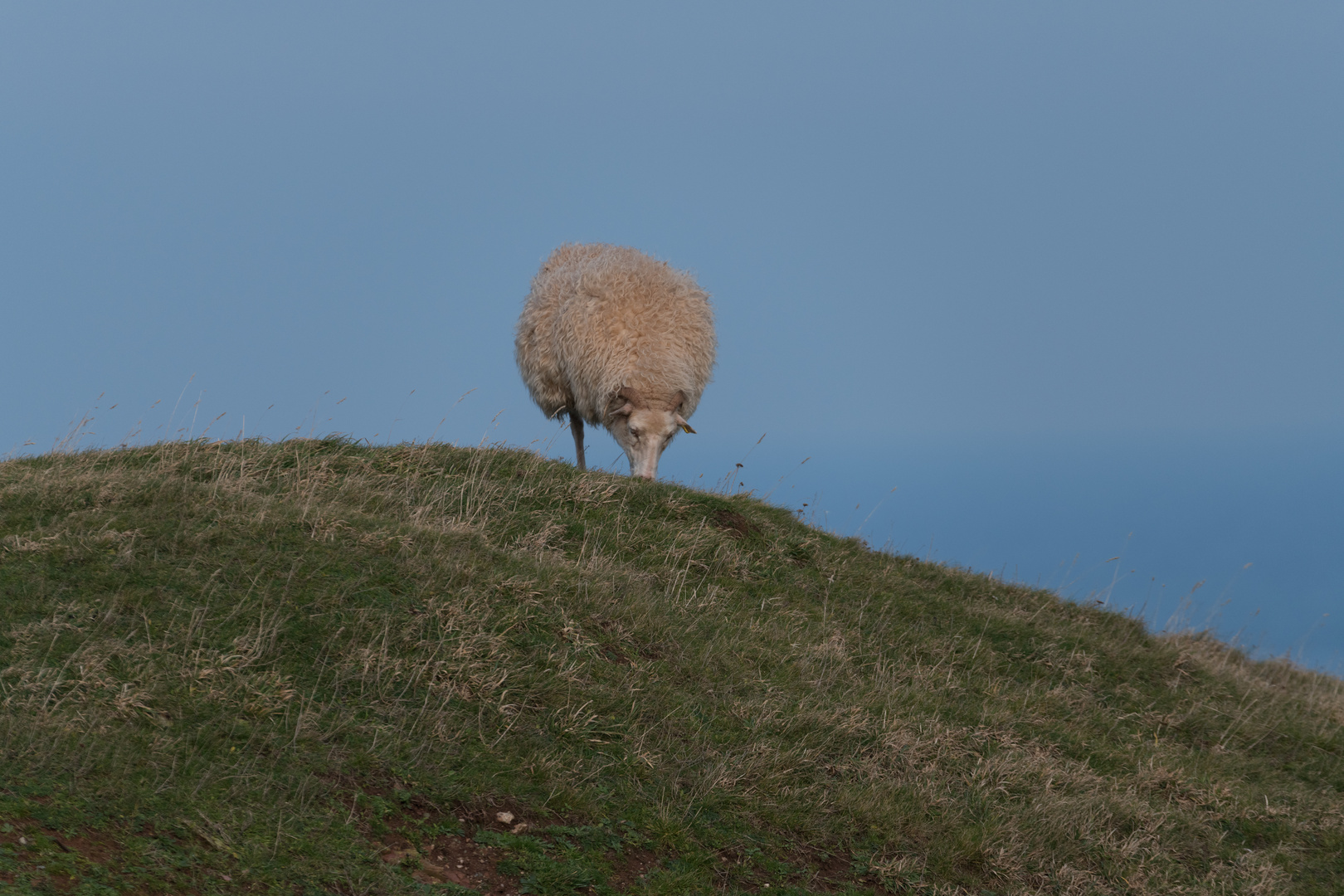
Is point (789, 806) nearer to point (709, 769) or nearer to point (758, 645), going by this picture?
point (709, 769)

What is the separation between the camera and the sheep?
1325 cm

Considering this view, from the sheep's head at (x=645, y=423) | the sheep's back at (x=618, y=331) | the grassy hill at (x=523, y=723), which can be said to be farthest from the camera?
the sheep's back at (x=618, y=331)

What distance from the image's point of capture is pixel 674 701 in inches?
258

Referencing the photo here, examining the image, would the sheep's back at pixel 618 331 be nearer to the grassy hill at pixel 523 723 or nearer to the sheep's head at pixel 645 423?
the sheep's head at pixel 645 423

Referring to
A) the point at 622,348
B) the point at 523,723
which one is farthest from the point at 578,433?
the point at 523,723

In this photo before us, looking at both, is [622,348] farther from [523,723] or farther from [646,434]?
[523,723]

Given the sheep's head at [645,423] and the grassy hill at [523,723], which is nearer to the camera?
the grassy hill at [523,723]

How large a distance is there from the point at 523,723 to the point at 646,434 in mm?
7553

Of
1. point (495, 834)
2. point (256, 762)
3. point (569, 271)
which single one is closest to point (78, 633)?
point (256, 762)

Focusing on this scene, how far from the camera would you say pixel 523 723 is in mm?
5867

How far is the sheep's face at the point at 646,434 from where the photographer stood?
517 inches

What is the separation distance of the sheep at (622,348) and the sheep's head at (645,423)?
1cm

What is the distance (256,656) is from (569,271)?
32.7ft

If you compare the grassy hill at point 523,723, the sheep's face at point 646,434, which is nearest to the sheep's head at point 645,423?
the sheep's face at point 646,434
